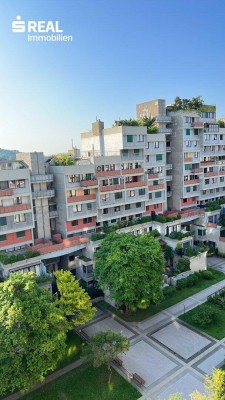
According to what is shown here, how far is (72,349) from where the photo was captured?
2975cm

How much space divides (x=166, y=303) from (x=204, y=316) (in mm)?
5872

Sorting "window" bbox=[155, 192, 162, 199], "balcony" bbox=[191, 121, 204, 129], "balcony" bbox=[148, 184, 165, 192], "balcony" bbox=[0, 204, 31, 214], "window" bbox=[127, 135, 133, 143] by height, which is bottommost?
"window" bbox=[155, 192, 162, 199]

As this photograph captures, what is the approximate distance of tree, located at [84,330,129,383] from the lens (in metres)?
23.7

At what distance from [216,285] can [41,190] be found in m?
27.2

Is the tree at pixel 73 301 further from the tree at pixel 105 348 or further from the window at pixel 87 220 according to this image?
the window at pixel 87 220

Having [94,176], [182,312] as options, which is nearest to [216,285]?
[182,312]

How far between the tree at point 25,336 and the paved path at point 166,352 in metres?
7.76

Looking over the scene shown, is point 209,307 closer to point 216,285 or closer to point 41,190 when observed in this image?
point 216,285

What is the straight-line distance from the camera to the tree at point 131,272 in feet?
105

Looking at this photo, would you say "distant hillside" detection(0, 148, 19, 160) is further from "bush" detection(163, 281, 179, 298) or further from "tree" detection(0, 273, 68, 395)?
"bush" detection(163, 281, 179, 298)

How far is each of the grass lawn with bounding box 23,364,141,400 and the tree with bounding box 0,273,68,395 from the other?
3191 mm

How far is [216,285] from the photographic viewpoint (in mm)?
41656

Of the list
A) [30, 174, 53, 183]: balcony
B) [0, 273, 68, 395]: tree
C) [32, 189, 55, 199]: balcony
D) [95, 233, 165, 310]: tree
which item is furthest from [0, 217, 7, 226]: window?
[0, 273, 68, 395]: tree

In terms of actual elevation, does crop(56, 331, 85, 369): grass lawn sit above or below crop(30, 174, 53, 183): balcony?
below
